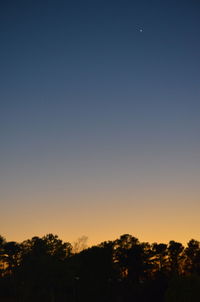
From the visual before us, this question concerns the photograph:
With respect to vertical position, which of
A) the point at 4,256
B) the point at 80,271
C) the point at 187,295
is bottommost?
the point at 187,295

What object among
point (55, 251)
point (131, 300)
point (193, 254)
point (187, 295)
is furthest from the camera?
point (193, 254)

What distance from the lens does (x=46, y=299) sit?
77625 millimetres

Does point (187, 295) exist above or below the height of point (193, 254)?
below

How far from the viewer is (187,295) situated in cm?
4956

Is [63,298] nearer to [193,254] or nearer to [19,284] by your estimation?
[19,284]

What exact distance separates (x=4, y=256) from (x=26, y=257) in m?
26.9

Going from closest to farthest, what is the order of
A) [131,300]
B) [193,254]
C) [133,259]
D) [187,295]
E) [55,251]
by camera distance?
1. [187,295]
2. [131,300]
3. [55,251]
4. [133,259]
5. [193,254]

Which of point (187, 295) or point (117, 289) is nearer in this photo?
point (187, 295)

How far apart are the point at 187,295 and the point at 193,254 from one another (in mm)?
56431

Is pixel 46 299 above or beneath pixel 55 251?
beneath

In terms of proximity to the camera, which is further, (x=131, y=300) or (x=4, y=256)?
(x=4, y=256)

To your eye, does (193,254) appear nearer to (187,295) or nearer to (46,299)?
(46,299)

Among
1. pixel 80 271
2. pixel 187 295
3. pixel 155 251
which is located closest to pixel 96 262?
pixel 80 271

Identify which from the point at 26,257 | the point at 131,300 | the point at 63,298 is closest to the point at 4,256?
the point at 26,257
